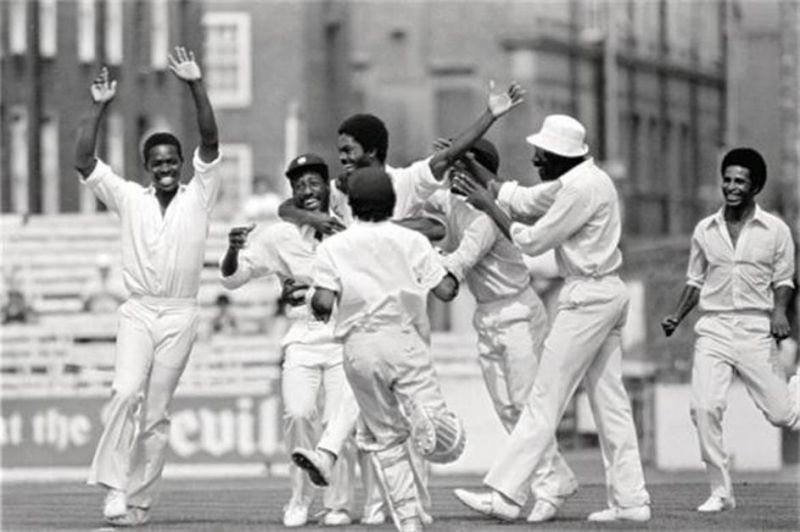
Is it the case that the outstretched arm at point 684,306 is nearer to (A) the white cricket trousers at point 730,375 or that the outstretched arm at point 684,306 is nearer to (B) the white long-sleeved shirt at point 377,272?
(A) the white cricket trousers at point 730,375

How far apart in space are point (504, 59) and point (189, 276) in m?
49.9

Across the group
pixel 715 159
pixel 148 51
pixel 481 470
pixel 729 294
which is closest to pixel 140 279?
pixel 729 294

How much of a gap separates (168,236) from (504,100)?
2.26m

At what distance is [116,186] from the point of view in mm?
19266

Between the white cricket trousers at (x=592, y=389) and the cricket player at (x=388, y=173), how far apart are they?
0.63 metres

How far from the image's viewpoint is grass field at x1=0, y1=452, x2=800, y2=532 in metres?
18.2

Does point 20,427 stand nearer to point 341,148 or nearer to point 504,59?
point 341,148

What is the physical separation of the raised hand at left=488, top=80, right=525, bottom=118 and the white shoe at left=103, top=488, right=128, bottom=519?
3295 mm

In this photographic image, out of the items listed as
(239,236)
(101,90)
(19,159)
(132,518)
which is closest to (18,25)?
(19,159)

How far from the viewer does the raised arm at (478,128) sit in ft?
60.5

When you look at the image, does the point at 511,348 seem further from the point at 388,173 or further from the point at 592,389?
the point at 388,173

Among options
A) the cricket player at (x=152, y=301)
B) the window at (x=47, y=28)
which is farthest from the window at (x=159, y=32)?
the cricket player at (x=152, y=301)

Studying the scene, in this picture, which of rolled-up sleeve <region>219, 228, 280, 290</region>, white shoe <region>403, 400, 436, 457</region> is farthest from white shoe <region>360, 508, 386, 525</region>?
rolled-up sleeve <region>219, 228, 280, 290</region>

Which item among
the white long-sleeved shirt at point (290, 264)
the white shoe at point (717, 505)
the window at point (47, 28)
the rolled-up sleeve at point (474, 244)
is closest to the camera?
the rolled-up sleeve at point (474, 244)
